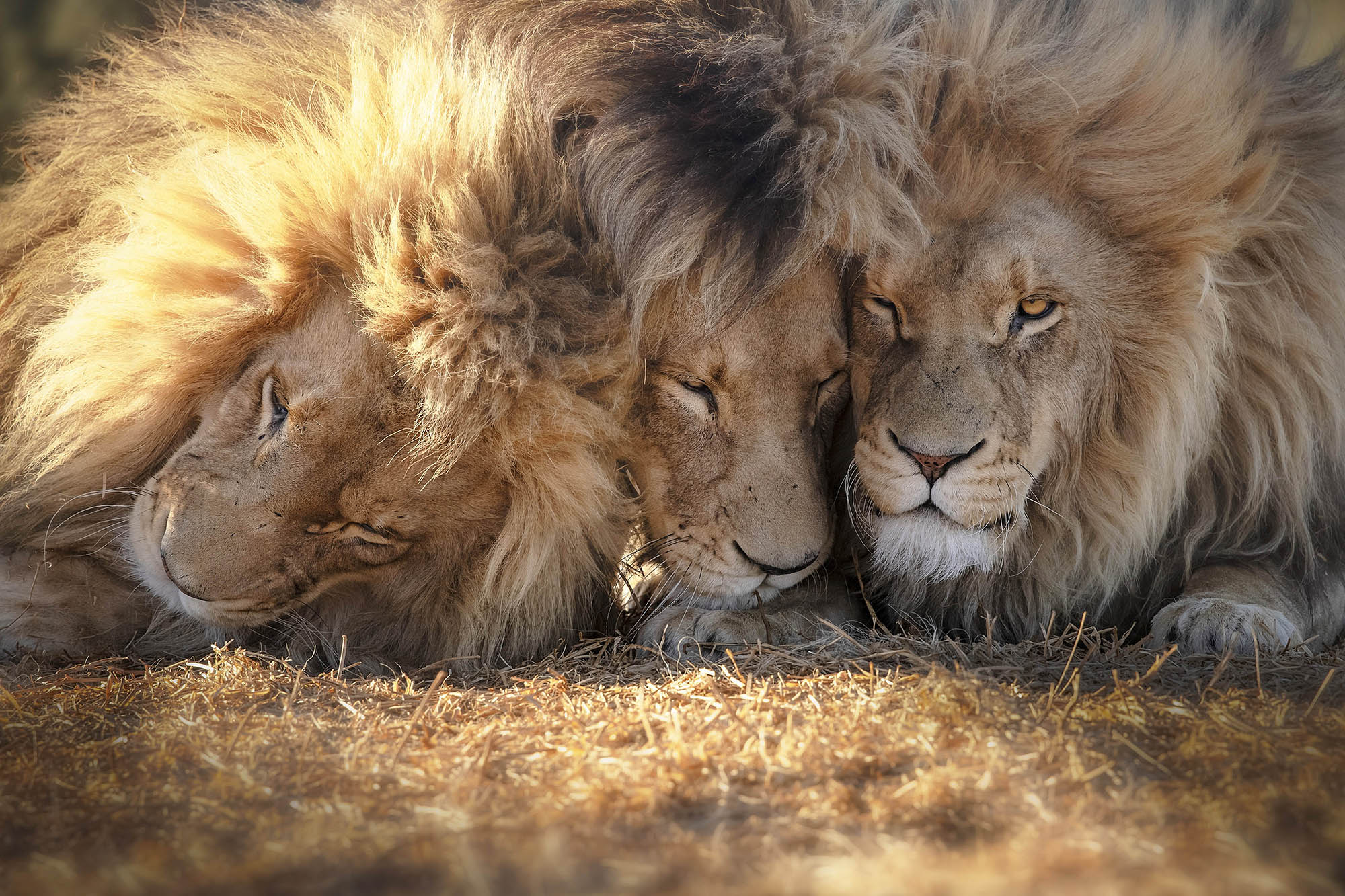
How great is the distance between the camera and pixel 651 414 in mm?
2211

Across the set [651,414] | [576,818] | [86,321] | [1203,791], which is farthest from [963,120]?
[86,321]

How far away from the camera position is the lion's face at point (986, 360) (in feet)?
6.86

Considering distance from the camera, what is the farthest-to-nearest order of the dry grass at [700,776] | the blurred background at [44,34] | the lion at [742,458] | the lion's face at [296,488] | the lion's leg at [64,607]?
the blurred background at [44,34] → the lion's leg at [64,607] → the lion at [742,458] → the lion's face at [296,488] → the dry grass at [700,776]

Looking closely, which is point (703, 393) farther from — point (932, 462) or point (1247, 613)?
point (1247, 613)

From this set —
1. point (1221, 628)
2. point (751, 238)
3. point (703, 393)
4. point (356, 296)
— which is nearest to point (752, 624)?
point (703, 393)

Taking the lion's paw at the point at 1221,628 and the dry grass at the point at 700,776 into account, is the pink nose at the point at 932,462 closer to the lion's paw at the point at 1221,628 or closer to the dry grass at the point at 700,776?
the dry grass at the point at 700,776

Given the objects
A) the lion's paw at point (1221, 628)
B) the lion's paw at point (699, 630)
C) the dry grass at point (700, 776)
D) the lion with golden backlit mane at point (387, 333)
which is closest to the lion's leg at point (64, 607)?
the lion with golden backlit mane at point (387, 333)

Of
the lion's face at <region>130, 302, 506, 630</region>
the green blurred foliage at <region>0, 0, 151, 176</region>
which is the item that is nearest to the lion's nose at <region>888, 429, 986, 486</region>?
the lion's face at <region>130, 302, 506, 630</region>

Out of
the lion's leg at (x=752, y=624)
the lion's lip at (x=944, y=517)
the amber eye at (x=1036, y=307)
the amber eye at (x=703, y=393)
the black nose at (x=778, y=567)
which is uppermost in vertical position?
the amber eye at (x=1036, y=307)

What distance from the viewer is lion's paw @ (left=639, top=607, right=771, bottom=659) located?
2197 mm

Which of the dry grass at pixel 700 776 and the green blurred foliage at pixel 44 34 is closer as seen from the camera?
the dry grass at pixel 700 776

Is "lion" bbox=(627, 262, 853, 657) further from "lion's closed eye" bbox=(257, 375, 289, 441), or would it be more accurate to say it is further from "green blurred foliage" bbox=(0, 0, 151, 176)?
"green blurred foliage" bbox=(0, 0, 151, 176)

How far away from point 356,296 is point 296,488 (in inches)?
14.5

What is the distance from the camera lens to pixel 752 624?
227cm
